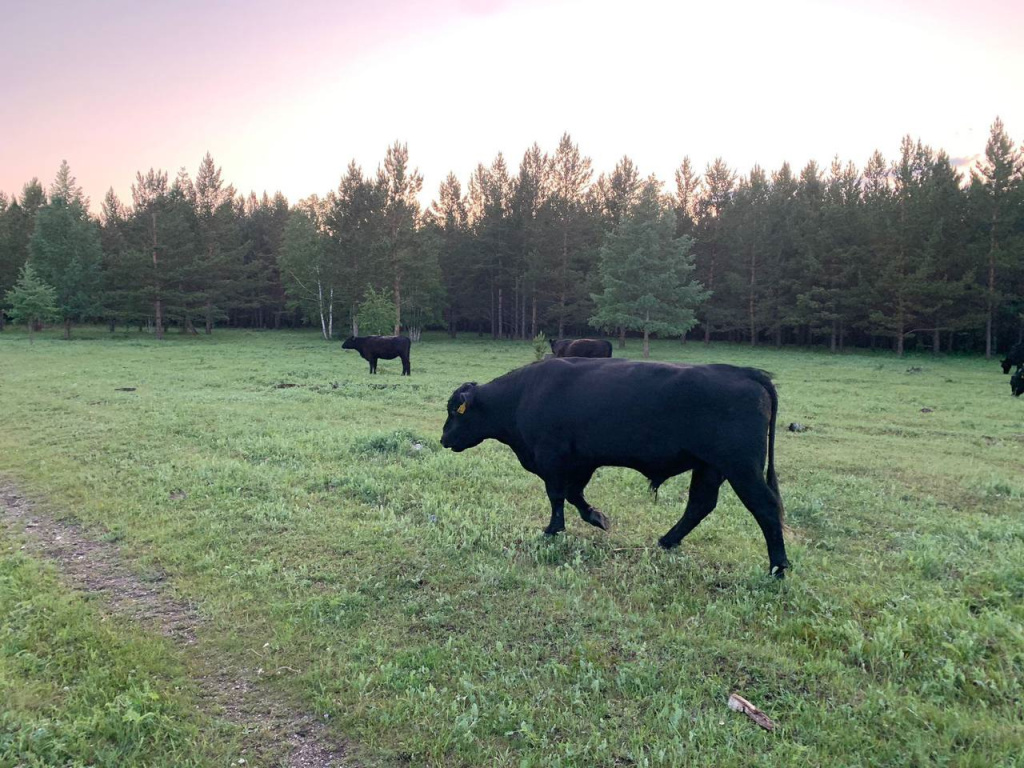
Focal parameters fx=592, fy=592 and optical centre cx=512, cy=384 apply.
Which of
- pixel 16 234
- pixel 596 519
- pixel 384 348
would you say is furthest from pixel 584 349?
pixel 16 234

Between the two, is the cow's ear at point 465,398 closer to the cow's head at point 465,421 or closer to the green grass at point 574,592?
the cow's head at point 465,421

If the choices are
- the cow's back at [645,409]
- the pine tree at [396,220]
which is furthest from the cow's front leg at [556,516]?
the pine tree at [396,220]

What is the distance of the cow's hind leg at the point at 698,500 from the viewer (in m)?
5.69

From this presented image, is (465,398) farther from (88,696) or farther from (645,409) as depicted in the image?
(88,696)

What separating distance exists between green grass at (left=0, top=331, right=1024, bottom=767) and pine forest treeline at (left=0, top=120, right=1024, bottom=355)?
3055 centimetres

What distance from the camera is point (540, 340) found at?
24.7m

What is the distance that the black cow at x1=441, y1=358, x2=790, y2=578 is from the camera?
516 centimetres

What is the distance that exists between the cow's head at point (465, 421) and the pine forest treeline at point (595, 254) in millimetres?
31791

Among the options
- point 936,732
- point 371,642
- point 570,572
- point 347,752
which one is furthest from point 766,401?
point 347,752

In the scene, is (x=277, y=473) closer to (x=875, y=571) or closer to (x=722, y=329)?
(x=875, y=571)

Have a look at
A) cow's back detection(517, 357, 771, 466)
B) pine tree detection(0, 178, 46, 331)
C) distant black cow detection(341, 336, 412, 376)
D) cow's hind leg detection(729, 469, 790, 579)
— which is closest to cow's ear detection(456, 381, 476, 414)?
cow's back detection(517, 357, 771, 466)

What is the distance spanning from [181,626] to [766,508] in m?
4.81

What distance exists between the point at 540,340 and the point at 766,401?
63.9 feet

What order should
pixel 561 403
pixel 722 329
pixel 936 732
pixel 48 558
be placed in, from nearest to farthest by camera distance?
pixel 936 732 → pixel 48 558 → pixel 561 403 → pixel 722 329
